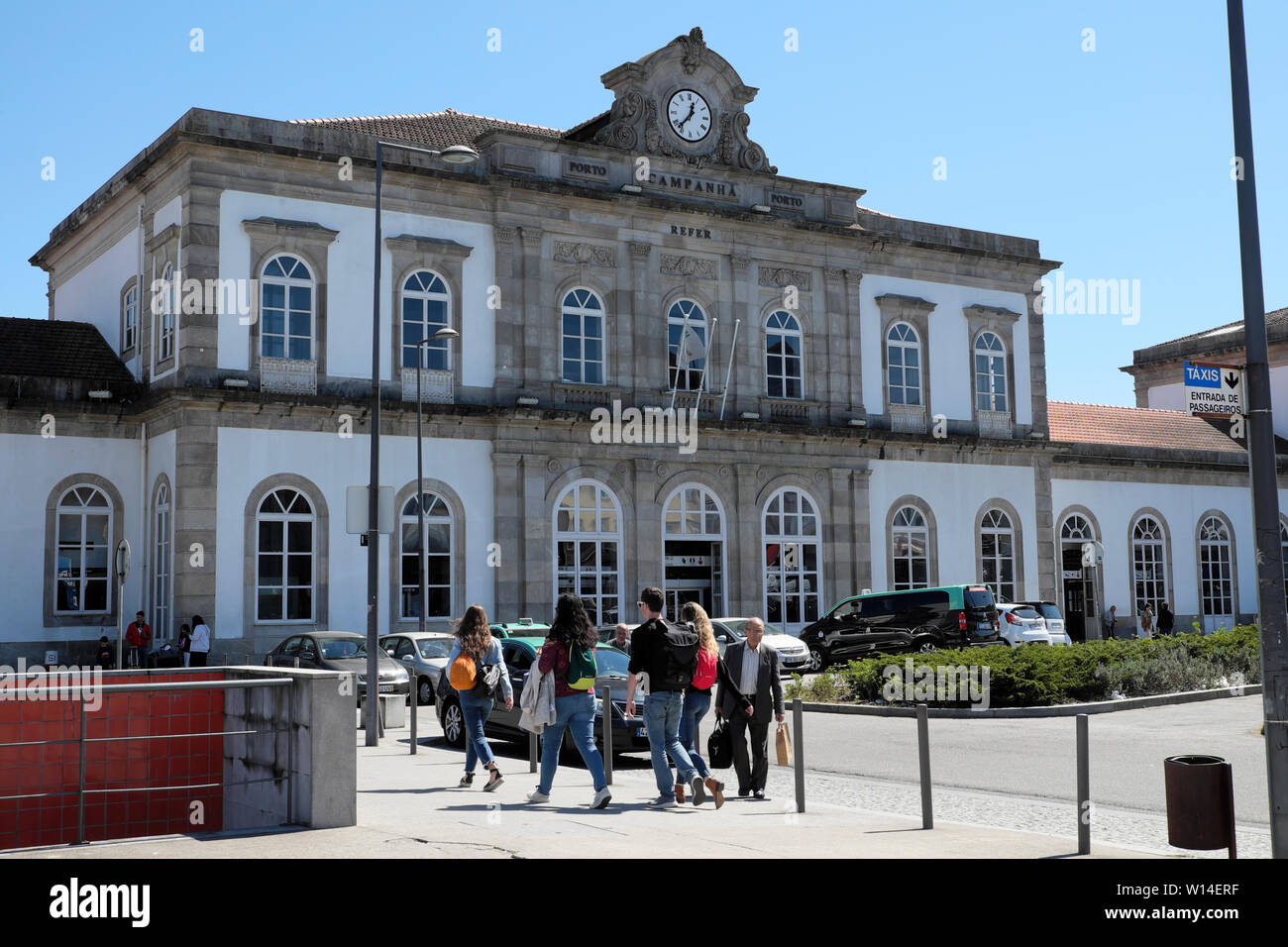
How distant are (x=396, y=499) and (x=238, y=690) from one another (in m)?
21.4

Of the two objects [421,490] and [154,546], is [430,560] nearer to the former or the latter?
[421,490]

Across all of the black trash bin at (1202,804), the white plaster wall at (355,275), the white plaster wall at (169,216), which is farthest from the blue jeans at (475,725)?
the white plaster wall at (169,216)

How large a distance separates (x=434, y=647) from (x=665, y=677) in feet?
45.7

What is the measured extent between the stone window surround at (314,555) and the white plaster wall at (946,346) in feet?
56.2

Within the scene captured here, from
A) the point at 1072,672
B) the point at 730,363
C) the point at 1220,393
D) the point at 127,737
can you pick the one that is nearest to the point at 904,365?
the point at 730,363

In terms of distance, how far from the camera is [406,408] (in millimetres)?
33281

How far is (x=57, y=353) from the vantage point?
34.9 m

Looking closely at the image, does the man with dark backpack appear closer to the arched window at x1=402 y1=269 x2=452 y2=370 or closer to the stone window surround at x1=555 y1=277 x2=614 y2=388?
the arched window at x1=402 y1=269 x2=452 y2=370

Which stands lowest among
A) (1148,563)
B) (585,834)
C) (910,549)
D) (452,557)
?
(585,834)

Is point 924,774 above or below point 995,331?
below

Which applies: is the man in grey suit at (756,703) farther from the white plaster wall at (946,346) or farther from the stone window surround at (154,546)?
the white plaster wall at (946,346)

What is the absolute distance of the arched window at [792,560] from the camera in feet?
127
